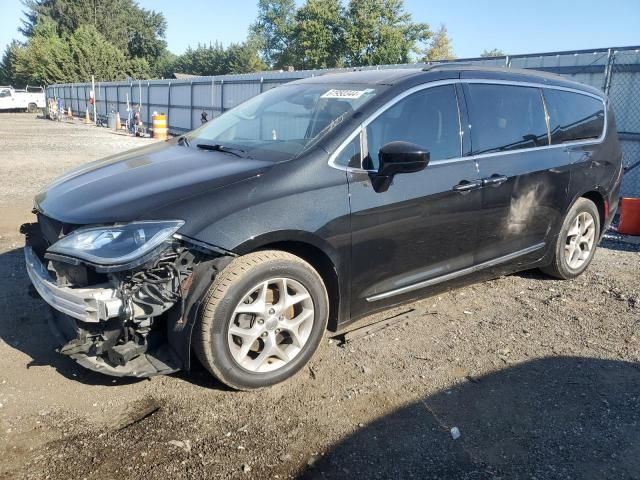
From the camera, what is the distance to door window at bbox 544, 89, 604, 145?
4.59 meters

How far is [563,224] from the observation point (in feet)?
15.6

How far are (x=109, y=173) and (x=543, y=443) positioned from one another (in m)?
3.05

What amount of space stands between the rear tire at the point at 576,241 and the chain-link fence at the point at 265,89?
2.01 meters

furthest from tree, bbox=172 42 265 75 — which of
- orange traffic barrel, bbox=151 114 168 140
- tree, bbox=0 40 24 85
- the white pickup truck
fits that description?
orange traffic barrel, bbox=151 114 168 140

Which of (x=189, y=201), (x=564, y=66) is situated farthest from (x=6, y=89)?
(x=189, y=201)

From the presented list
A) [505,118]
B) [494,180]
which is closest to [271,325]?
[494,180]

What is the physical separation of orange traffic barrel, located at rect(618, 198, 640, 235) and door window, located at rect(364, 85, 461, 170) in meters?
4.23

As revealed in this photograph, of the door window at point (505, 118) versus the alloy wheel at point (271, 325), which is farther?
the door window at point (505, 118)

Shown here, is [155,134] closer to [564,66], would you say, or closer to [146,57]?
[564,66]

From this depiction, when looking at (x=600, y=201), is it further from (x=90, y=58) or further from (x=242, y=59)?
(x=242, y=59)

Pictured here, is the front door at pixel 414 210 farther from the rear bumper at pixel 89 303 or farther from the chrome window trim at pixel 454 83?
the rear bumper at pixel 89 303

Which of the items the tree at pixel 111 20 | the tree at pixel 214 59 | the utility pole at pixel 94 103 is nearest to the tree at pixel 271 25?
the tree at pixel 214 59

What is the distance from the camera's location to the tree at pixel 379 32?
51.3 meters

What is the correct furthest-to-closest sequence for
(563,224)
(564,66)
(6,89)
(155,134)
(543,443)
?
(6,89), (155,134), (564,66), (563,224), (543,443)
